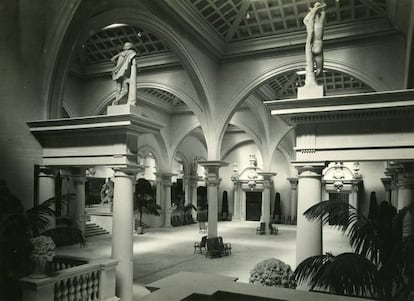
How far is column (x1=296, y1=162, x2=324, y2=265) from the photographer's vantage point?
590 centimetres

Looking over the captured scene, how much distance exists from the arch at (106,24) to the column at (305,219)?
17.6 ft

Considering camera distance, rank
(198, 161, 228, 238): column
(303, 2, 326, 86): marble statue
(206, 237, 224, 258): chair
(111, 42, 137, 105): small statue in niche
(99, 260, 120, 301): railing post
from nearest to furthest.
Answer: (303, 2, 326, 86): marble statue → (99, 260, 120, 301): railing post → (111, 42, 137, 105): small statue in niche → (206, 237, 224, 258): chair → (198, 161, 228, 238): column

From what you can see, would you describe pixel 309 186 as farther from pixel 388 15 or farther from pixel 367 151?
pixel 388 15

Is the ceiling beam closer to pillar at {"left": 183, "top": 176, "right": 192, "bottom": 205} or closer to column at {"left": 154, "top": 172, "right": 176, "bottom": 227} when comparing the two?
column at {"left": 154, "top": 172, "right": 176, "bottom": 227}

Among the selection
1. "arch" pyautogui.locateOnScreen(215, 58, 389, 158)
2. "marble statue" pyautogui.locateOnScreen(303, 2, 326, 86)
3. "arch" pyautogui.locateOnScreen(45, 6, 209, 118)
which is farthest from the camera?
"arch" pyautogui.locateOnScreen(215, 58, 389, 158)

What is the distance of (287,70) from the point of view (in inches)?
518

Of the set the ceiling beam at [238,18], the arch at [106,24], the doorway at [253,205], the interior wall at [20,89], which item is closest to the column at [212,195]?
the arch at [106,24]

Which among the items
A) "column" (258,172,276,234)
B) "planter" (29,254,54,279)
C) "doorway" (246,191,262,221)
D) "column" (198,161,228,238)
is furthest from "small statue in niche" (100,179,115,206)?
"planter" (29,254,54,279)

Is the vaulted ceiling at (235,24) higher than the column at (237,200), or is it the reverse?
the vaulted ceiling at (235,24)

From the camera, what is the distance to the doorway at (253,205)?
29.4m

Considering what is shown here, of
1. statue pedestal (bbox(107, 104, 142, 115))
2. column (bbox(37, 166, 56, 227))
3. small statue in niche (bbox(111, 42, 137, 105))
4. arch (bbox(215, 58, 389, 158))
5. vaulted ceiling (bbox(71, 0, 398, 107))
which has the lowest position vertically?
column (bbox(37, 166, 56, 227))

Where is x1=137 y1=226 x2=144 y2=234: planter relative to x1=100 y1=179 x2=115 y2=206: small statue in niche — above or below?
below

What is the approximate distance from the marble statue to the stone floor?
6.16m

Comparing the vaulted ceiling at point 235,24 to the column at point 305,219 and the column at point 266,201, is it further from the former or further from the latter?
the column at point 266,201
